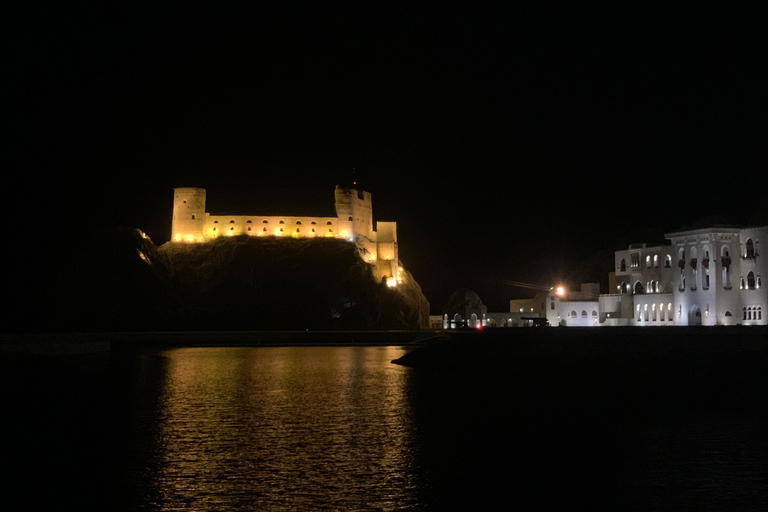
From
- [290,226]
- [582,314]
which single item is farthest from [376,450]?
[290,226]

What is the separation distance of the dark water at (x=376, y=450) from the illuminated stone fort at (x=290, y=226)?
63193 millimetres

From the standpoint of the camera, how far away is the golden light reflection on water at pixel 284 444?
1291 centimetres

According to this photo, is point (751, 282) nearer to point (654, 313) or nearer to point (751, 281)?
point (751, 281)

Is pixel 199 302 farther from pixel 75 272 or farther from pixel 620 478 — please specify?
pixel 620 478

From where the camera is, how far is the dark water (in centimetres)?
1280

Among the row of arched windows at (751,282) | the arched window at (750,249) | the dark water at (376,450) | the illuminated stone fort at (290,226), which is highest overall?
the illuminated stone fort at (290,226)

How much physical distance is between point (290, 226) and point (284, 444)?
3039 inches

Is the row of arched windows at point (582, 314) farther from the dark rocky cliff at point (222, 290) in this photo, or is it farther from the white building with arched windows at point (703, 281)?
the dark rocky cliff at point (222, 290)

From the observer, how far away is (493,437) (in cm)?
1866

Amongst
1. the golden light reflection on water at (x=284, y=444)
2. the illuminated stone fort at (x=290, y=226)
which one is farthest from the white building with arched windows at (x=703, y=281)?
the illuminated stone fort at (x=290, y=226)

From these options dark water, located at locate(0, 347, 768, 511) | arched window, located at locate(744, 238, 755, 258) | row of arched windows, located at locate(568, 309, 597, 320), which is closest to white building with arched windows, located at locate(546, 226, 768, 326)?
arched window, located at locate(744, 238, 755, 258)

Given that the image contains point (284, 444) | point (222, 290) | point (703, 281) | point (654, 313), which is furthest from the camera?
point (222, 290)

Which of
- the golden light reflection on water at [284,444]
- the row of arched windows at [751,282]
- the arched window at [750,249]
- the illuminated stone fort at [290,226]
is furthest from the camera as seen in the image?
the illuminated stone fort at [290,226]

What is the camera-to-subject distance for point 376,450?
17.1 meters
